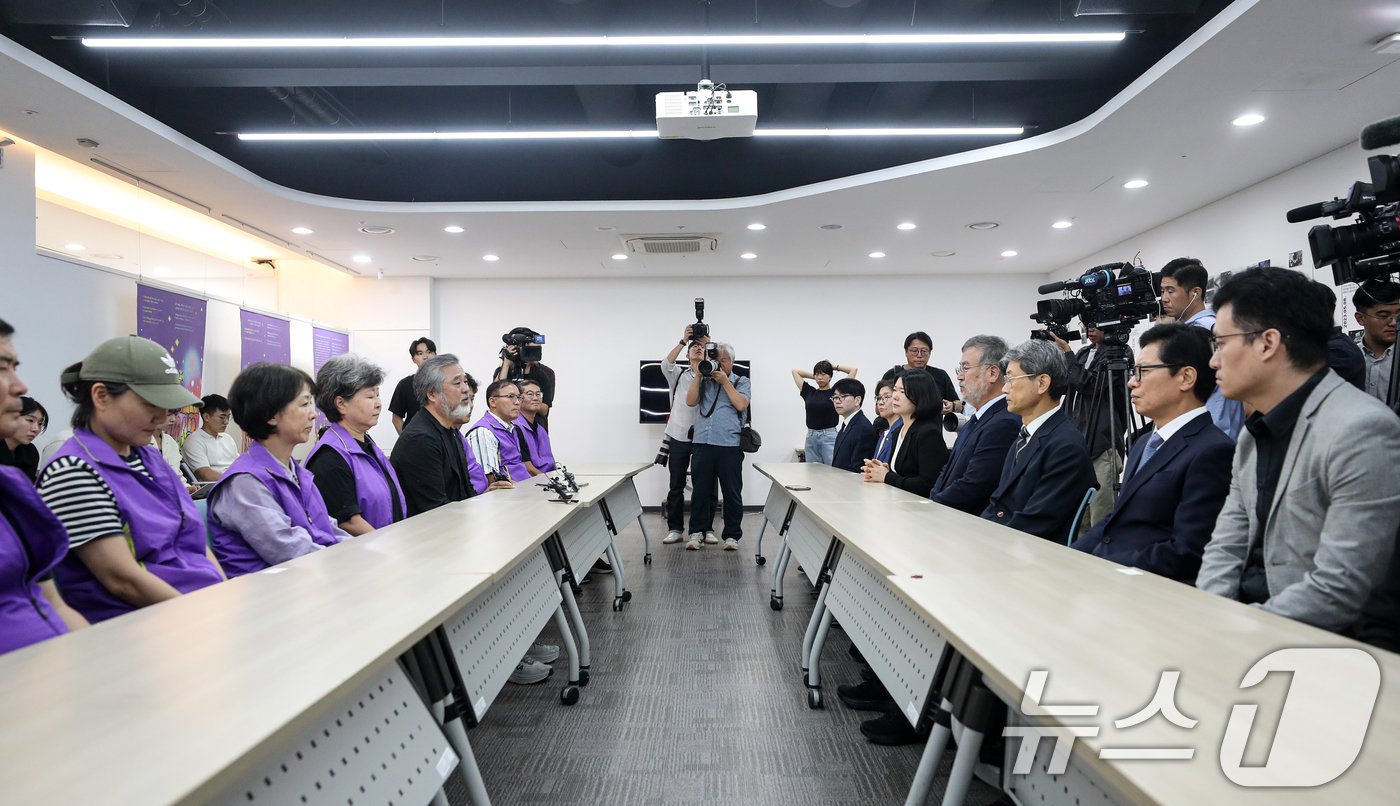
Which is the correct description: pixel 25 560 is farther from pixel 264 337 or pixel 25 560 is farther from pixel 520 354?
pixel 264 337

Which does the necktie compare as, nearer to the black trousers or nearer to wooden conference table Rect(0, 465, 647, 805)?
wooden conference table Rect(0, 465, 647, 805)

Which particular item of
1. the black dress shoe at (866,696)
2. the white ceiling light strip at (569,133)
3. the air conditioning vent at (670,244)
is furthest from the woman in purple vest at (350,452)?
the air conditioning vent at (670,244)

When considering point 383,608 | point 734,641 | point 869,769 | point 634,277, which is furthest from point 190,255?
point 869,769

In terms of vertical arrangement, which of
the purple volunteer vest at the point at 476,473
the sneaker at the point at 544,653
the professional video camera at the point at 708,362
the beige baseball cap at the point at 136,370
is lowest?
the sneaker at the point at 544,653

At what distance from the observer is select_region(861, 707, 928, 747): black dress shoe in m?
2.40

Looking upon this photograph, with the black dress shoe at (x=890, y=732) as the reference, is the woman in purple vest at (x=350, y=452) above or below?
above

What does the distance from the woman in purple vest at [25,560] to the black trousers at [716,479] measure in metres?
4.42

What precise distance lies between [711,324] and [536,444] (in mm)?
4021

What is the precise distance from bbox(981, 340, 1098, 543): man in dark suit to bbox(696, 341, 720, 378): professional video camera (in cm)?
283

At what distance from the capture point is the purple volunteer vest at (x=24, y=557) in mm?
1332

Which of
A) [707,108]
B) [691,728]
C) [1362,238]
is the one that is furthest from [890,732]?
[707,108]

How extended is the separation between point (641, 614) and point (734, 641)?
676 millimetres

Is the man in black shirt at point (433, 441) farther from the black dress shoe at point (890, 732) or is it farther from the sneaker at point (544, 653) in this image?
the black dress shoe at point (890, 732)

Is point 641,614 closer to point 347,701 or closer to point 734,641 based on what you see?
point 734,641
